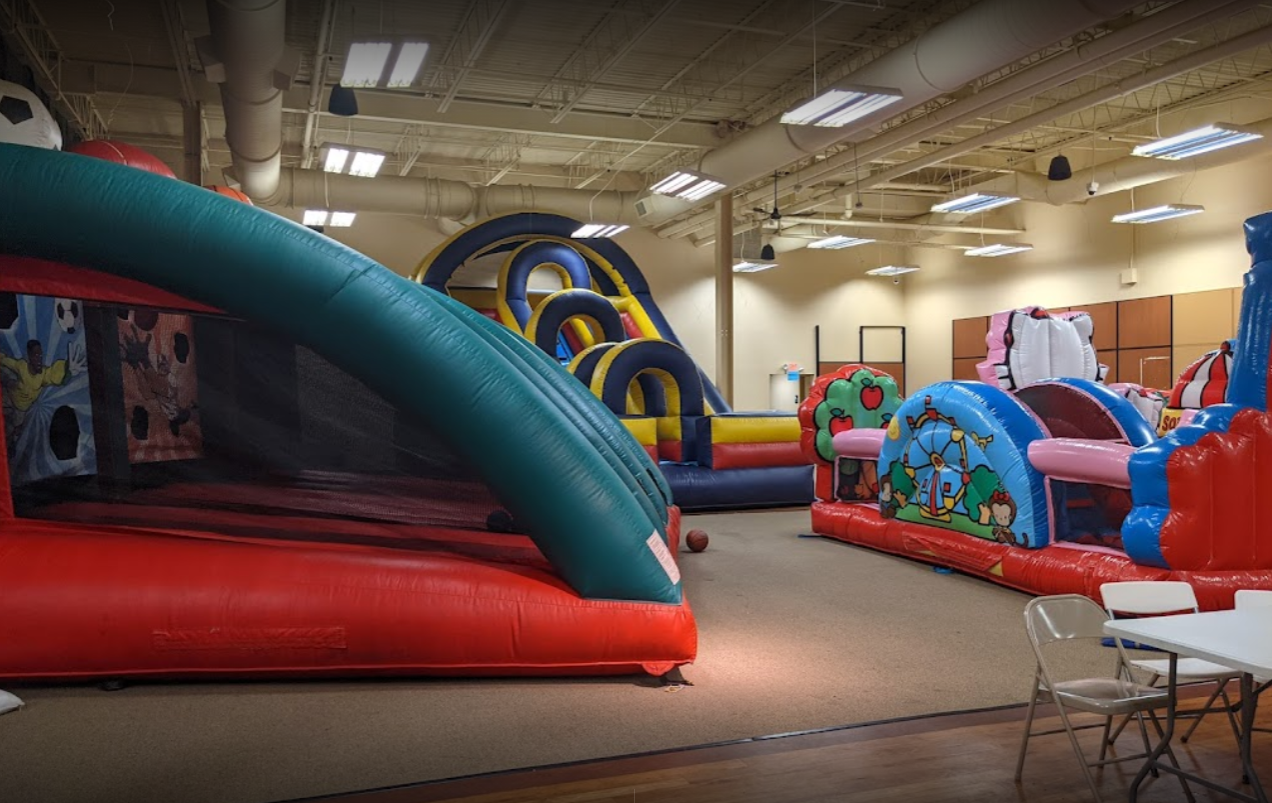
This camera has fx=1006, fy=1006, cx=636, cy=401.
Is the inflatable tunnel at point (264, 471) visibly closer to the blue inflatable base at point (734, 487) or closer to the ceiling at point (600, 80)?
the ceiling at point (600, 80)

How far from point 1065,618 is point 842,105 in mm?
4516

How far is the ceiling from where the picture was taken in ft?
25.9

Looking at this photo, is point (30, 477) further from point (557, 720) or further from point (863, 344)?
point (863, 344)

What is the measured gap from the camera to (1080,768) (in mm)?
2896

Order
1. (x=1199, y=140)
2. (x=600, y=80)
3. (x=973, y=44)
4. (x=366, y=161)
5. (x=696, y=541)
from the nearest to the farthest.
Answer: (x=973, y=44) → (x=696, y=541) → (x=1199, y=140) → (x=366, y=161) → (x=600, y=80)

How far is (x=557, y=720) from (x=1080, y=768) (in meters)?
1.59

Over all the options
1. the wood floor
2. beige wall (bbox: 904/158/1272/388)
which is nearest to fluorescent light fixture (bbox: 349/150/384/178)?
the wood floor

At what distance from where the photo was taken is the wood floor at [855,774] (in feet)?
8.81

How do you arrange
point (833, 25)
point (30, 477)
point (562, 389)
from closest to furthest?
1. point (30, 477)
2. point (562, 389)
3. point (833, 25)

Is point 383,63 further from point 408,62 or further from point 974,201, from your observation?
point 974,201

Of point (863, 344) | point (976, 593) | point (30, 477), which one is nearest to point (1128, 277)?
point (863, 344)

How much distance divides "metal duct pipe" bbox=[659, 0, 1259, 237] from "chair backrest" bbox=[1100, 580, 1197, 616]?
15.5ft

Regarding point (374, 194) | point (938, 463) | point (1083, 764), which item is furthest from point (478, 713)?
point (374, 194)

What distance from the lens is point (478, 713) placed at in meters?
3.40
